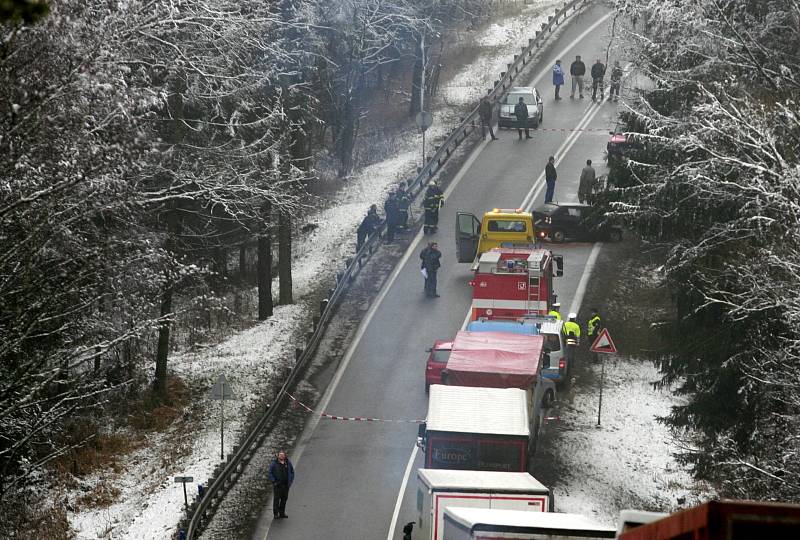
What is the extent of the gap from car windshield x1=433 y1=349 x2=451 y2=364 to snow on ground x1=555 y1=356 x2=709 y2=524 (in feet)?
9.96

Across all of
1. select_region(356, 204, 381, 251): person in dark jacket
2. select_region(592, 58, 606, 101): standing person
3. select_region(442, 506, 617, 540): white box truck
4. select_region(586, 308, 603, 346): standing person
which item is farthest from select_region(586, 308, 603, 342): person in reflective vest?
select_region(592, 58, 606, 101): standing person

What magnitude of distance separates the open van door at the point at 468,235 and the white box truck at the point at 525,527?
2061 centimetres

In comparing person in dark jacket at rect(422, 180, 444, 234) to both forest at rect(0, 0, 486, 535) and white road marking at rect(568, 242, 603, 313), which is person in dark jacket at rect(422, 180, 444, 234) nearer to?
forest at rect(0, 0, 486, 535)

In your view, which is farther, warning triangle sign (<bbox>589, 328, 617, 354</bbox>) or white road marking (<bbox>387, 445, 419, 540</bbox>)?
warning triangle sign (<bbox>589, 328, 617, 354</bbox>)

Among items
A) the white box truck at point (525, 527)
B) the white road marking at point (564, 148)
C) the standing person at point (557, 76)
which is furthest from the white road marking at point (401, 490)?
the standing person at point (557, 76)

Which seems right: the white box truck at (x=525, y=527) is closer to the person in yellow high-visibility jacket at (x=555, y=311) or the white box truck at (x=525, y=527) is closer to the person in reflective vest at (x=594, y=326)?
the person in yellow high-visibility jacket at (x=555, y=311)

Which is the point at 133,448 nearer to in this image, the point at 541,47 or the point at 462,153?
the point at 462,153

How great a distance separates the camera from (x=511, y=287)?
98.0 ft

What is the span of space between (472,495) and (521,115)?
32.2m

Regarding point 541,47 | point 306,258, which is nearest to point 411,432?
point 306,258

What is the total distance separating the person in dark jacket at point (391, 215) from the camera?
38844mm

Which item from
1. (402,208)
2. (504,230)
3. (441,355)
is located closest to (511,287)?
(441,355)

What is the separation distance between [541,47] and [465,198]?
21.9 m

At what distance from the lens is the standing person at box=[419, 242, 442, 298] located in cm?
3359
